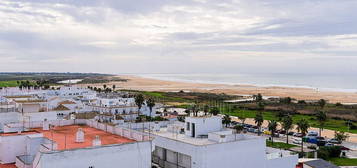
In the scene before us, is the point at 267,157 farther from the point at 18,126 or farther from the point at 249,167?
the point at 18,126

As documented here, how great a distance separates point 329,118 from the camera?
7656 cm

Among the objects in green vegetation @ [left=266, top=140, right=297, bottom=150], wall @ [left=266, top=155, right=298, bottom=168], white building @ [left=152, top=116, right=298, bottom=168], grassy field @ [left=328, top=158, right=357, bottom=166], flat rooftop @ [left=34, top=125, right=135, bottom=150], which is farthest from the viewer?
green vegetation @ [left=266, top=140, right=297, bottom=150]

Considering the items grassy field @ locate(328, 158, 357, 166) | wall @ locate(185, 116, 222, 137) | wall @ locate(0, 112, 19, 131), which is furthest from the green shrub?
wall @ locate(0, 112, 19, 131)

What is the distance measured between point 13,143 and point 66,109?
39.3 m

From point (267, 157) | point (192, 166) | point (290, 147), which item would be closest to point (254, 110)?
point (290, 147)

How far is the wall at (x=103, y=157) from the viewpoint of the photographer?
17828 millimetres

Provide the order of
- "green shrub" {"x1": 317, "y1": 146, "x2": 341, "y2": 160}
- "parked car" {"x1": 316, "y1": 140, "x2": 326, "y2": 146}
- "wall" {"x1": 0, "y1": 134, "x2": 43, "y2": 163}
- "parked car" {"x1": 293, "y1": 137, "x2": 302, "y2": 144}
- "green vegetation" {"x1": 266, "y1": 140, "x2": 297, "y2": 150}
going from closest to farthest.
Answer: "wall" {"x1": 0, "y1": 134, "x2": 43, "y2": 163}, "green shrub" {"x1": 317, "y1": 146, "x2": 341, "y2": 160}, "green vegetation" {"x1": 266, "y1": 140, "x2": 297, "y2": 150}, "parked car" {"x1": 316, "y1": 140, "x2": 326, "y2": 146}, "parked car" {"x1": 293, "y1": 137, "x2": 302, "y2": 144}

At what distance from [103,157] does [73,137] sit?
5773mm

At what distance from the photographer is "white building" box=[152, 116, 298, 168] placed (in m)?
23.3

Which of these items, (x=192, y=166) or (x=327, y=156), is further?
(x=327, y=156)

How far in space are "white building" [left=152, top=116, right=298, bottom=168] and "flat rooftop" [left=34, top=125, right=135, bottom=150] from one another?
3916mm

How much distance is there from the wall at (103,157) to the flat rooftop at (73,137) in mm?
2020

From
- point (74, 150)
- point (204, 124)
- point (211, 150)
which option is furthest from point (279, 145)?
point (74, 150)

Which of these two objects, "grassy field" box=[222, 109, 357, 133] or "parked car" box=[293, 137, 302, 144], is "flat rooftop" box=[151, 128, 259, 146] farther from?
"grassy field" box=[222, 109, 357, 133]
